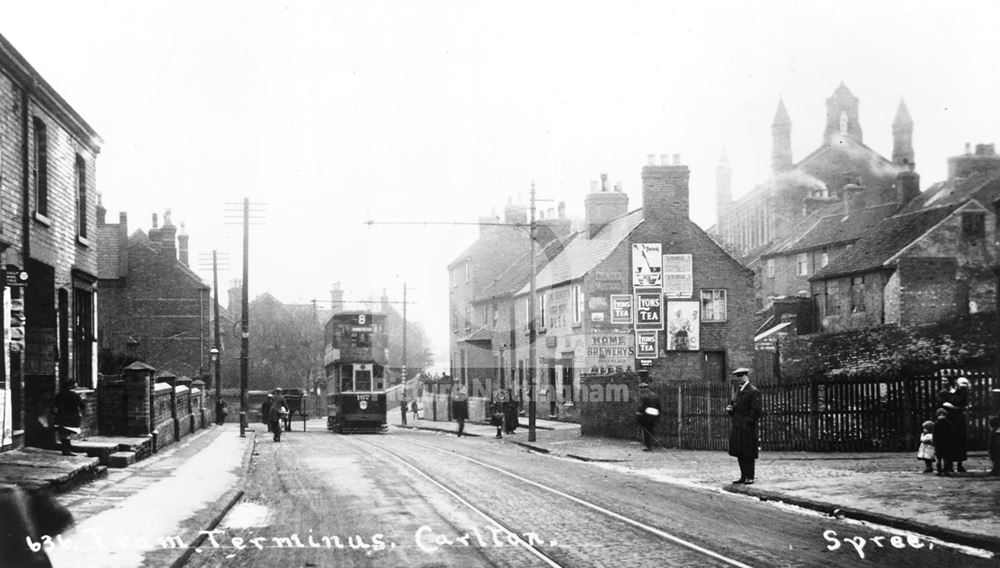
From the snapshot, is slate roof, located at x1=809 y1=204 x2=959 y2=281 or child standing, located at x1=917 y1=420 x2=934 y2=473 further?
slate roof, located at x1=809 y1=204 x2=959 y2=281

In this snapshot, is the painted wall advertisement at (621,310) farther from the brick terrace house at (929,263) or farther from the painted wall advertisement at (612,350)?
the brick terrace house at (929,263)

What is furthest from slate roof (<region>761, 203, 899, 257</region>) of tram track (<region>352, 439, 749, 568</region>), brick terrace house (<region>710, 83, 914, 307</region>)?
tram track (<region>352, 439, 749, 568</region>)

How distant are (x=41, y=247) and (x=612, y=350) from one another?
2406 centimetres

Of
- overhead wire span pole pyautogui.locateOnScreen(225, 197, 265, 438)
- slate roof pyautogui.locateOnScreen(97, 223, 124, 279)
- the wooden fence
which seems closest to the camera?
the wooden fence

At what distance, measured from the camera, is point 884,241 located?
153ft

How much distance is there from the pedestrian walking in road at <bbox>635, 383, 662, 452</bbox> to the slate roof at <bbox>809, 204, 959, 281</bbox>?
23.7 metres

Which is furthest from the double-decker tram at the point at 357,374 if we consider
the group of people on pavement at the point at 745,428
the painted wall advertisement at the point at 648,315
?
the group of people on pavement at the point at 745,428

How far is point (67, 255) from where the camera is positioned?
1919 centimetres

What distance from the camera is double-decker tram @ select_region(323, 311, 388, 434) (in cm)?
3850

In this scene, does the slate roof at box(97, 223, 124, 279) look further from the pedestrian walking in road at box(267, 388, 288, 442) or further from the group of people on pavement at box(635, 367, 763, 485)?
the group of people on pavement at box(635, 367, 763, 485)

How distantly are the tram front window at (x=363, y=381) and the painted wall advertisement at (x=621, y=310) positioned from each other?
9.65 m

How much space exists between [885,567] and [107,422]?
1721 cm

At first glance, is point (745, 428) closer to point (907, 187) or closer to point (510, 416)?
point (510, 416)

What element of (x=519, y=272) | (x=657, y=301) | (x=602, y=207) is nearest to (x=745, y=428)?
(x=657, y=301)
